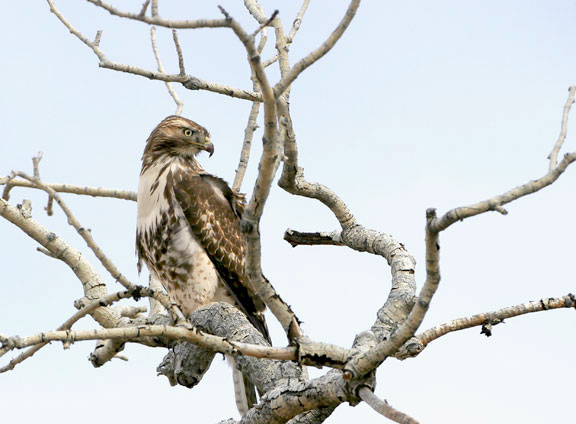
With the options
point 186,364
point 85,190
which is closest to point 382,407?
point 186,364

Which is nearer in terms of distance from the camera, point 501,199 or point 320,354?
point 501,199

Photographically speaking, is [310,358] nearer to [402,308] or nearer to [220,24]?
[402,308]

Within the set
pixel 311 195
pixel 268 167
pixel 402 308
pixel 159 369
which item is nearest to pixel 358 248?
pixel 311 195

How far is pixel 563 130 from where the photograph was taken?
4016 millimetres

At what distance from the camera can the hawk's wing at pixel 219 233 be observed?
7262 millimetres

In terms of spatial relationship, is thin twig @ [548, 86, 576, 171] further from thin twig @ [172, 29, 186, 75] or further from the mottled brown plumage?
the mottled brown plumage

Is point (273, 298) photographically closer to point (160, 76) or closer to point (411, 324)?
point (411, 324)

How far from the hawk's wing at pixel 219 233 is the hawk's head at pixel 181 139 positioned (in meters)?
0.45

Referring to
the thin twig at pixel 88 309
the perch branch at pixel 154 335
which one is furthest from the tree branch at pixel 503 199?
the thin twig at pixel 88 309

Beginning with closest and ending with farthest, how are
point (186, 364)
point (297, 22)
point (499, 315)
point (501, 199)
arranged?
point (501, 199) → point (499, 315) → point (186, 364) → point (297, 22)

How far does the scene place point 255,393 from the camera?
6617mm

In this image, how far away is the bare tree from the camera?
363 cm

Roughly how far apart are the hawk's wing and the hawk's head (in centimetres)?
45

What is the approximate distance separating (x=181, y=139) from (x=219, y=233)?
1163 mm
